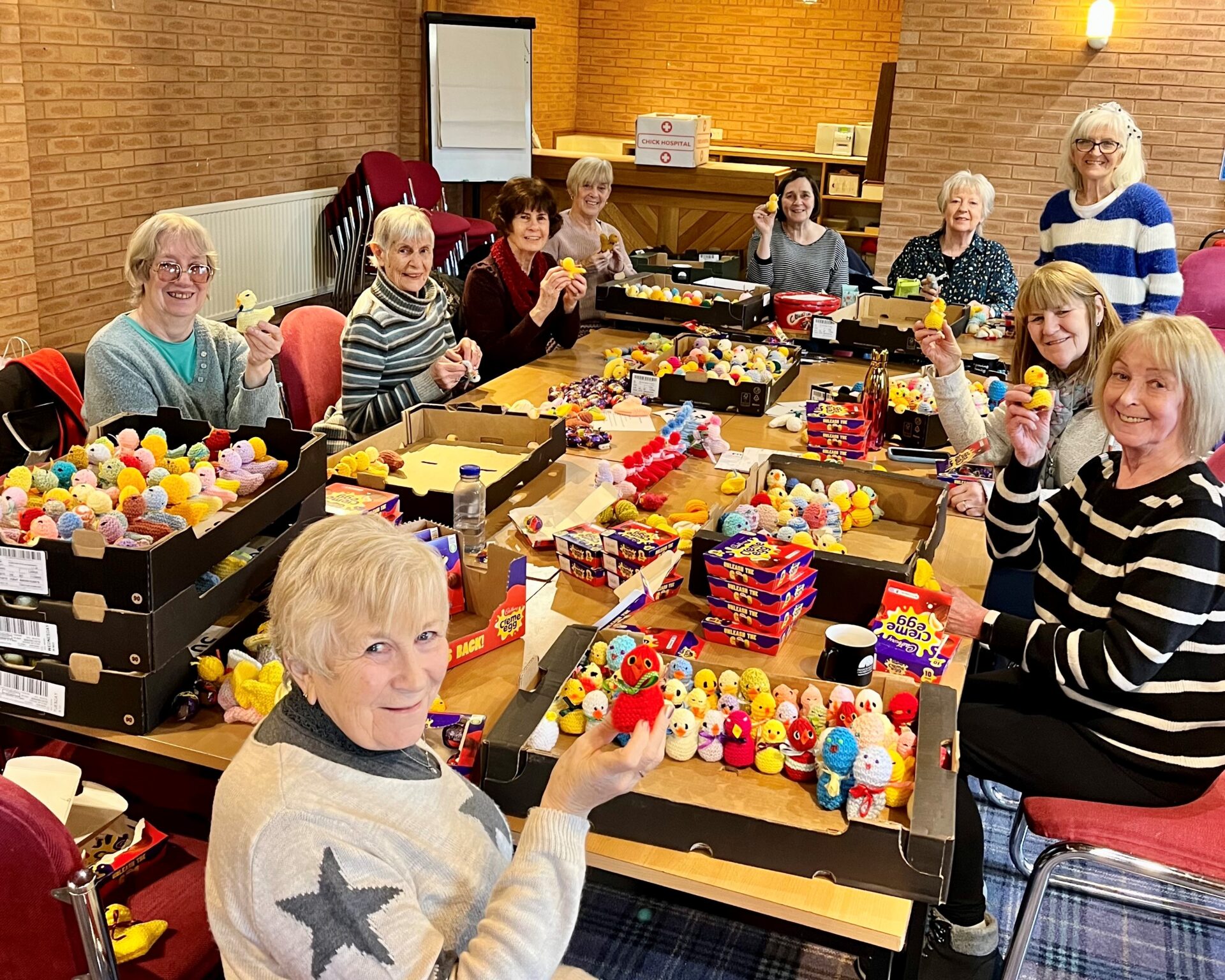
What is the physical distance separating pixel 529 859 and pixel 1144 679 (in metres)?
1.32

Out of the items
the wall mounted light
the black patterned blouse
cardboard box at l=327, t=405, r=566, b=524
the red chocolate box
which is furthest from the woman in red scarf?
the wall mounted light

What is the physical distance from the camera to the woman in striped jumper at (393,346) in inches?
143

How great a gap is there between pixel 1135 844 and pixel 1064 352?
1.36 m

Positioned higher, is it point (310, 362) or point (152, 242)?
point (152, 242)

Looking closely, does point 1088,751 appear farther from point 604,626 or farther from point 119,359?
point 119,359

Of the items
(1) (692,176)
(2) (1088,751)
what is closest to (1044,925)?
(2) (1088,751)

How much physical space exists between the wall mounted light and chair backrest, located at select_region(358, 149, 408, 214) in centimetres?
439

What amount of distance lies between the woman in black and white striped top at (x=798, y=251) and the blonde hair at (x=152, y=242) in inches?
119

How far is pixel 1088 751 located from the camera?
2.22 m

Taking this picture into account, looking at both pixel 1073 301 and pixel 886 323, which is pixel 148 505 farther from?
pixel 886 323

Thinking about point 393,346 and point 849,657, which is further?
point 393,346

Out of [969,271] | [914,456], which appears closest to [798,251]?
[969,271]

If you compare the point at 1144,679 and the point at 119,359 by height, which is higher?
the point at 119,359

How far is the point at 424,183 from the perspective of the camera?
8.05 m
